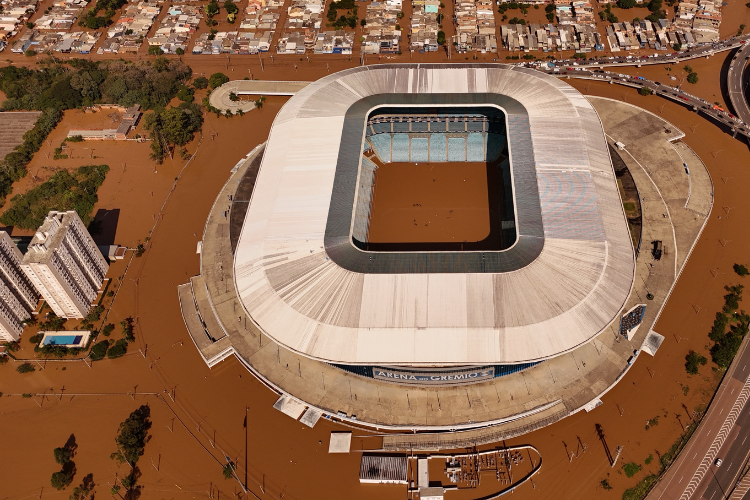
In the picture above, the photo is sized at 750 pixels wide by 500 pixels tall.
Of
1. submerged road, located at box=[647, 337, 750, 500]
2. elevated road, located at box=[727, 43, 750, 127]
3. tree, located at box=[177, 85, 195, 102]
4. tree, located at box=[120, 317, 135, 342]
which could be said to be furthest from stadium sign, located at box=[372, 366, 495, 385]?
elevated road, located at box=[727, 43, 750, 127]

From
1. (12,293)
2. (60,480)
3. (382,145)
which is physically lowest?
(60,480)

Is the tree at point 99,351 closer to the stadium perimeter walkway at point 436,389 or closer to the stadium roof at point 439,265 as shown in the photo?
the stadium perimeter walkway at point 436,389

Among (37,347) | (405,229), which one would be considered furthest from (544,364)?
(37,347)

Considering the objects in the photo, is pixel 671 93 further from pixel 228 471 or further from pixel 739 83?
pixel 228 471

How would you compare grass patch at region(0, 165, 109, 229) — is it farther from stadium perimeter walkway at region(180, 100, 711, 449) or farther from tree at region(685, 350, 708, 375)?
tree at region(685, 350, 708, 375)

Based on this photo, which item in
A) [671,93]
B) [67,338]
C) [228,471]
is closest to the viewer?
[228,471]

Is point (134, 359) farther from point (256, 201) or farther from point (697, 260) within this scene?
point (697, 260)

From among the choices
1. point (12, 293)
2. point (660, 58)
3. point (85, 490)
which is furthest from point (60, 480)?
point (660, 58)

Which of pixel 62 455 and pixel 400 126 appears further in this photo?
Result: pixel 400 126
